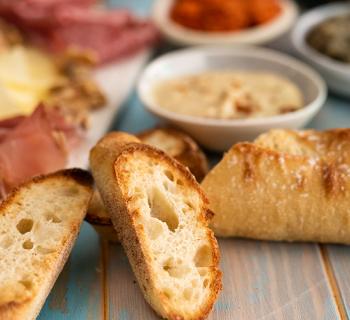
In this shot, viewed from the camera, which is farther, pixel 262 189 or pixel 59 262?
pixel 262 189

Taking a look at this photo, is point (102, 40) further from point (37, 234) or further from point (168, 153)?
point (37, 234)

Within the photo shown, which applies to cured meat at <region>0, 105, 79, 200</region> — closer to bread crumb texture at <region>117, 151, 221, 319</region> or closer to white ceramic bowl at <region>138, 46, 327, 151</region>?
white ceramic bowl at <region>138, 46, 327, 151</region>

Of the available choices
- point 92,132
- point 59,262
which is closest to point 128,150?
point 59,262

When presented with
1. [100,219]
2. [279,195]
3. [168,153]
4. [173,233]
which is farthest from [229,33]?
[173,233]

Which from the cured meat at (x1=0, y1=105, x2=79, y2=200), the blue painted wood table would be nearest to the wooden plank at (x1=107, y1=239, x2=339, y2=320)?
the blue painted wood table

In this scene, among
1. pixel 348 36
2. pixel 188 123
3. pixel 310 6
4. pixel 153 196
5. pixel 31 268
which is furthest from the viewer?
pixel 310 6

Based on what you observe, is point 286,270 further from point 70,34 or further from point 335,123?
point 70,34
